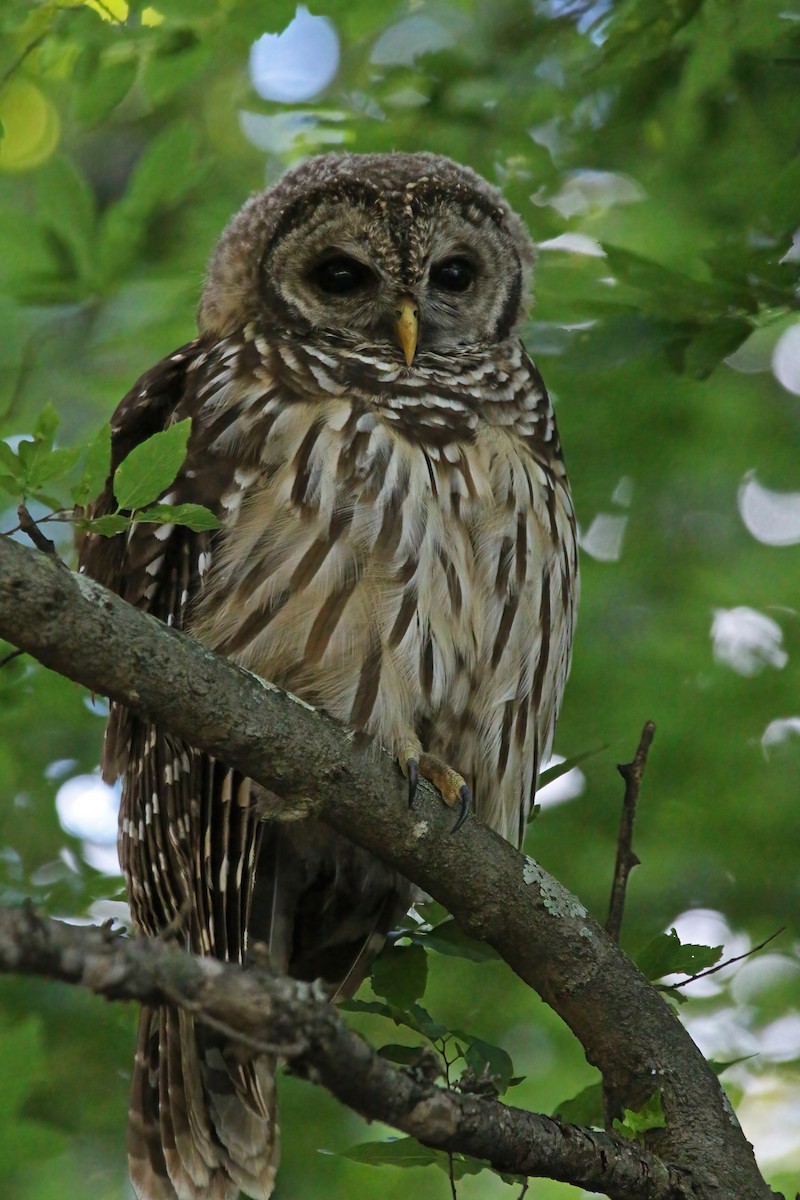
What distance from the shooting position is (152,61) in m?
3.65

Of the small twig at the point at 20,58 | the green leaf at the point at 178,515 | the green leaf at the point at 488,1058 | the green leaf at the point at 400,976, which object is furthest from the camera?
the small twig at the point at 20,58

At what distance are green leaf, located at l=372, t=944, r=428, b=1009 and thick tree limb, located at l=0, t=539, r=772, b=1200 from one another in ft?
0.68

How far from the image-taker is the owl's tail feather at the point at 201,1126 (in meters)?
3.09

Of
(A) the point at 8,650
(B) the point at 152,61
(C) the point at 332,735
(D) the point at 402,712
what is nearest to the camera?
(C) the point at 332,735

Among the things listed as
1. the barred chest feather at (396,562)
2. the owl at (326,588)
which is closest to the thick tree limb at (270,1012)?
the owl at (326,588)

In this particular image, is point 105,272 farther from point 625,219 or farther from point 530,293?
point 625,219

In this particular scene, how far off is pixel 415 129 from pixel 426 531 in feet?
6.38

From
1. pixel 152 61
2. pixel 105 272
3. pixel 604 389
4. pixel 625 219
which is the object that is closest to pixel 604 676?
pixel 604 389

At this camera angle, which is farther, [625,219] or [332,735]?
[625,219]

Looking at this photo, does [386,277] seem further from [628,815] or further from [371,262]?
[628,815]

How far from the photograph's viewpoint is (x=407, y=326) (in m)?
3.49

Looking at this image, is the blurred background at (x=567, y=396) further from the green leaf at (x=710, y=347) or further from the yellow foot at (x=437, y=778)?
the yellow foot at (x=437, y=778)

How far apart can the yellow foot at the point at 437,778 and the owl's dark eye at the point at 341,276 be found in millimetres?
1403

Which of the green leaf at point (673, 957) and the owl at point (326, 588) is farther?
the owl at point (326, 588)
